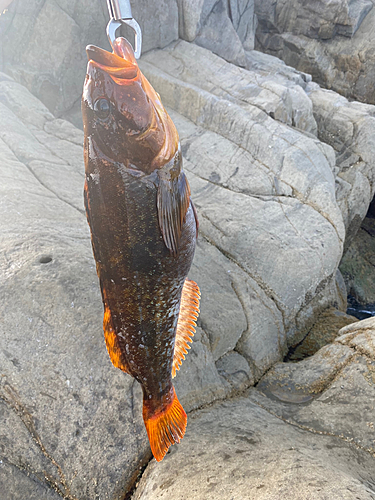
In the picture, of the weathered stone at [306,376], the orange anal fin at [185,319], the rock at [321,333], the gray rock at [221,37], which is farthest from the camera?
the gray rock at [221,37]

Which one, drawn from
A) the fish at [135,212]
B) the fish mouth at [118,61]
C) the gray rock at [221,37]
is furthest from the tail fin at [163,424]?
the gray rock at [221,37]

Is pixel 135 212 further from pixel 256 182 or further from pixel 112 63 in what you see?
pixel 256 182

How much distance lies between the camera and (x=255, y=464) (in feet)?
6.64

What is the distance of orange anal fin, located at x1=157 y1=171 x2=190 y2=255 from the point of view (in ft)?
4.78

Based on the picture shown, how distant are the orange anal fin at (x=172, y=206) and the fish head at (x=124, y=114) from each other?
98 mm

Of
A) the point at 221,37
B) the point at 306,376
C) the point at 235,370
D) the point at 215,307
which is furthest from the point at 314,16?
the point at 235,370

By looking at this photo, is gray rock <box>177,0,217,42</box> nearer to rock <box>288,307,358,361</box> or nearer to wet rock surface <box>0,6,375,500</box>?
wet rock surface <box>0,6,375,500</box>

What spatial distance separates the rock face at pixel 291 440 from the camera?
1.83m

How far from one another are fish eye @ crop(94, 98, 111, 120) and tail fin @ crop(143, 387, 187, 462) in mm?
1482

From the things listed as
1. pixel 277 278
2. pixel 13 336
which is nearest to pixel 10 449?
pixel 13 336

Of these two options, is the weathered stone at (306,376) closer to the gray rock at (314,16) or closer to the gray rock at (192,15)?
→ the gray rock at (192,15)

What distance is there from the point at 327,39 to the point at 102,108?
11065mm

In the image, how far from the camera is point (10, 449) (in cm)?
217

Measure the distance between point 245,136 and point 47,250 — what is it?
3791 mm
